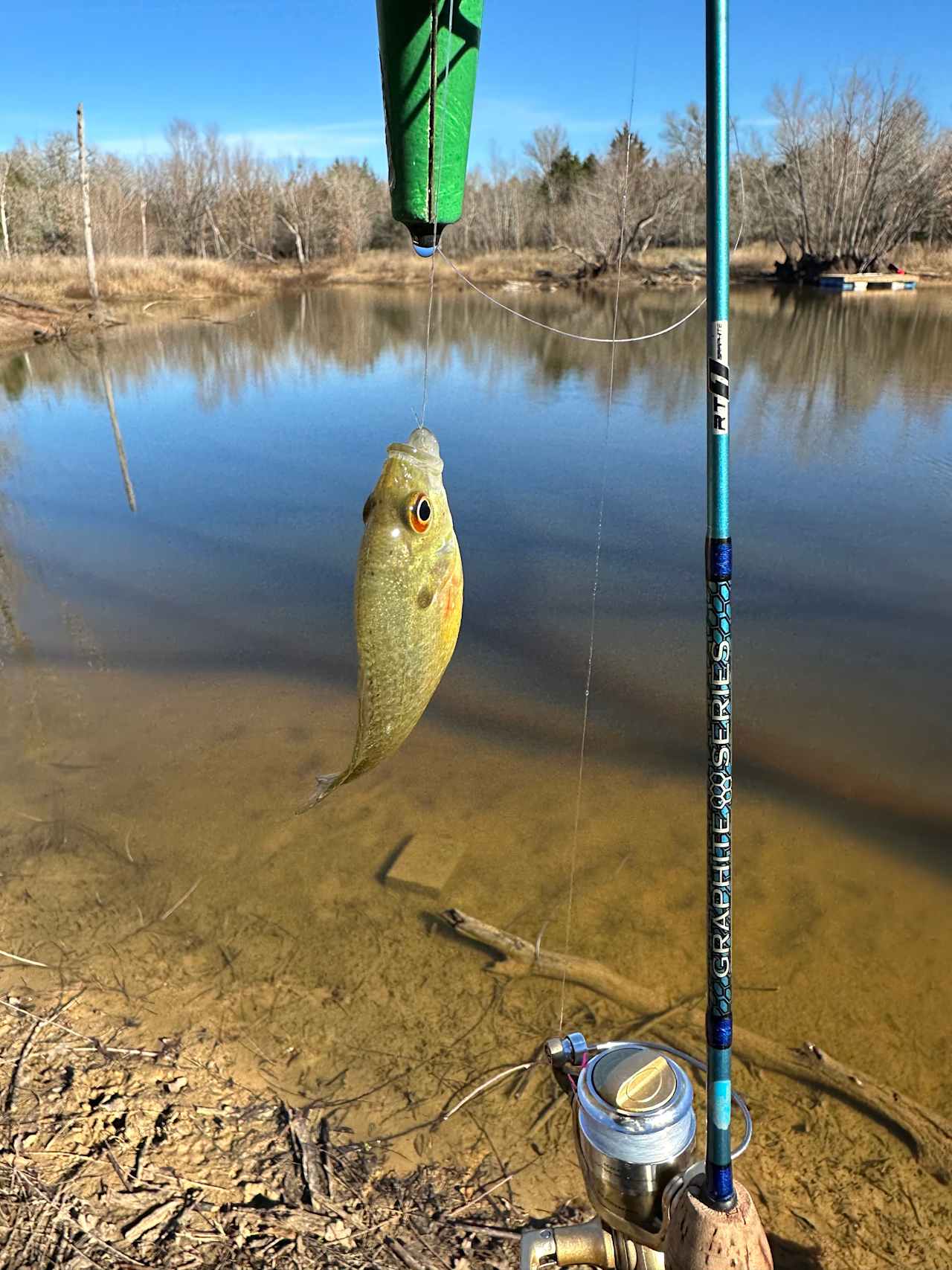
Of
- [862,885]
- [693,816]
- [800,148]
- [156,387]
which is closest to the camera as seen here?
[862,885]

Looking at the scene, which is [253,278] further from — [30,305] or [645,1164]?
[645,1164]

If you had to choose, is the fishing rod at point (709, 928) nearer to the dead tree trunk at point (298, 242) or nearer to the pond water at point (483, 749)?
the pond water at point (483, 749)

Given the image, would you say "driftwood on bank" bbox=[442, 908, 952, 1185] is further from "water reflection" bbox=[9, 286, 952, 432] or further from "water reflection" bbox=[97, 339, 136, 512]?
"water reflection" bbox=[9, 286, 952, 432]

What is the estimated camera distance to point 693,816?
448cm

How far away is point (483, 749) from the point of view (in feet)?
16.6

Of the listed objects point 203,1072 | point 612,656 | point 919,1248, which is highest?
point 612,656

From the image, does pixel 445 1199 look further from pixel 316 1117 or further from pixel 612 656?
pixel 612 656

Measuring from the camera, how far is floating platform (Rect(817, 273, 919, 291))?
34625 millimetres

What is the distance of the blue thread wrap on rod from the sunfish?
483mm

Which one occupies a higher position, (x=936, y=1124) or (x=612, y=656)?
(x=612, y=656)

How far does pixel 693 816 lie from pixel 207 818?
2327 millimetres

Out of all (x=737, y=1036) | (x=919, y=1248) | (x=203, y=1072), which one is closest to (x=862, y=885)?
(x=737, y=1036)

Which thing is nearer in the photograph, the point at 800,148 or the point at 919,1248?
the point at 919,1248

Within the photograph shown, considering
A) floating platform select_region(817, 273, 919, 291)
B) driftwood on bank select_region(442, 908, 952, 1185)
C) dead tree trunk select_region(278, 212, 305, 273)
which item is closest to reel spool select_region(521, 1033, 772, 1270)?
driftwood on bank select_region(442, 908, 952, 1185)
